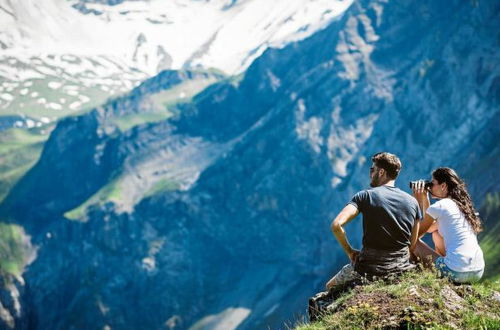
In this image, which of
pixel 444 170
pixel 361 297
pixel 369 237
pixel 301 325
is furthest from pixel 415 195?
pixel 301 325

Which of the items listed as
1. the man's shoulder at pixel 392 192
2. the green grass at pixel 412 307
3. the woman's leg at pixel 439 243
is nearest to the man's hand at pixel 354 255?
the green grass at pixel 412 307

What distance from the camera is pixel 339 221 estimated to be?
1292 cm

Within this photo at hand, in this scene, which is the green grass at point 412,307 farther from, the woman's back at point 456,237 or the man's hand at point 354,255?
the man's hand at point 354,255

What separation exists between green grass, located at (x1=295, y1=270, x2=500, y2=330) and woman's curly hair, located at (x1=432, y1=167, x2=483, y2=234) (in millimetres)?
1647

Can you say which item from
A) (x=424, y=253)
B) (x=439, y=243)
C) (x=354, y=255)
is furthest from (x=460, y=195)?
(x=354, y=255)

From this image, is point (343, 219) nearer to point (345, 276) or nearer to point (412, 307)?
point (412, 307)

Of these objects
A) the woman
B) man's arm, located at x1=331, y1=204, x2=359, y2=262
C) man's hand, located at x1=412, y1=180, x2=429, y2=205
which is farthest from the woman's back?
man's arm, located at x1=331, y1=204, x2=359, y2=262

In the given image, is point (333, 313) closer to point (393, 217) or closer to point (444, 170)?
point (393, 217)

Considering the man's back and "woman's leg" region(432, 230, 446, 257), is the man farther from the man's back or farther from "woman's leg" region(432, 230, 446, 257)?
"woman's leg" region(432, 230, 446, 257)

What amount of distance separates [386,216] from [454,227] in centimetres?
200

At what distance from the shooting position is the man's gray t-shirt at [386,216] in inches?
550

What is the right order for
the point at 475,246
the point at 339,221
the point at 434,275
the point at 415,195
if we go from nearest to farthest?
1. the point at 339,221
2. the point at 434,275
3. the point at 475,246
4. the point at 415,195

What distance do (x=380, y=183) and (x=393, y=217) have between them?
3.03 ft

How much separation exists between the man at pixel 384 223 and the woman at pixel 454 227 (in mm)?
642
